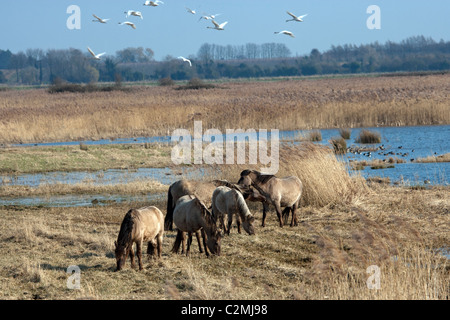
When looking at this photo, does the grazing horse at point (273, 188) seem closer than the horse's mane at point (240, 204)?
No

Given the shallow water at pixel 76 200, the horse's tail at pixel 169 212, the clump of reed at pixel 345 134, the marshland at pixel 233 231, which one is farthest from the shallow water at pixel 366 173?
the horse's tail at pixel 169 212

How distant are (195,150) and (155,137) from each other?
8182 mm

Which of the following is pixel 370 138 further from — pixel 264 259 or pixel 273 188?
pixel 264 259

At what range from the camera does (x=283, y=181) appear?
1255 cm

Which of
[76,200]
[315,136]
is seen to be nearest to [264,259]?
[76,200]

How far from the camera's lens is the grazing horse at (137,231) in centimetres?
900

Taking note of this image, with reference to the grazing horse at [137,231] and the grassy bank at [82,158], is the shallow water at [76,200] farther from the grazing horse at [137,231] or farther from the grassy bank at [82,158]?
the grazing horse at [137,231]

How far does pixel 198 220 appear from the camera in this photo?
993 centimetres

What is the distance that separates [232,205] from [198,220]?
1.23 m

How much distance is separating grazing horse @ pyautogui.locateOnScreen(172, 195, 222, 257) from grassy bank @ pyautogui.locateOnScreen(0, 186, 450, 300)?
0.92ft

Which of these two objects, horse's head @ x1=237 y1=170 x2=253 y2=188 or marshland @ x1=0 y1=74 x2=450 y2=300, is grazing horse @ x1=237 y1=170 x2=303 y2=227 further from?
marshland @ x1=0 y1=74 x2=450 y2=300

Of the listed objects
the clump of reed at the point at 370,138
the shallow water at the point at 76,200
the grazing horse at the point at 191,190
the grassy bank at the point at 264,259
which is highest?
the grazing horse at the point at 191,190

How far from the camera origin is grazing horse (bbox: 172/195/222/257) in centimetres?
988

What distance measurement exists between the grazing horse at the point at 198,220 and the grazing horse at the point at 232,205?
911 mm
